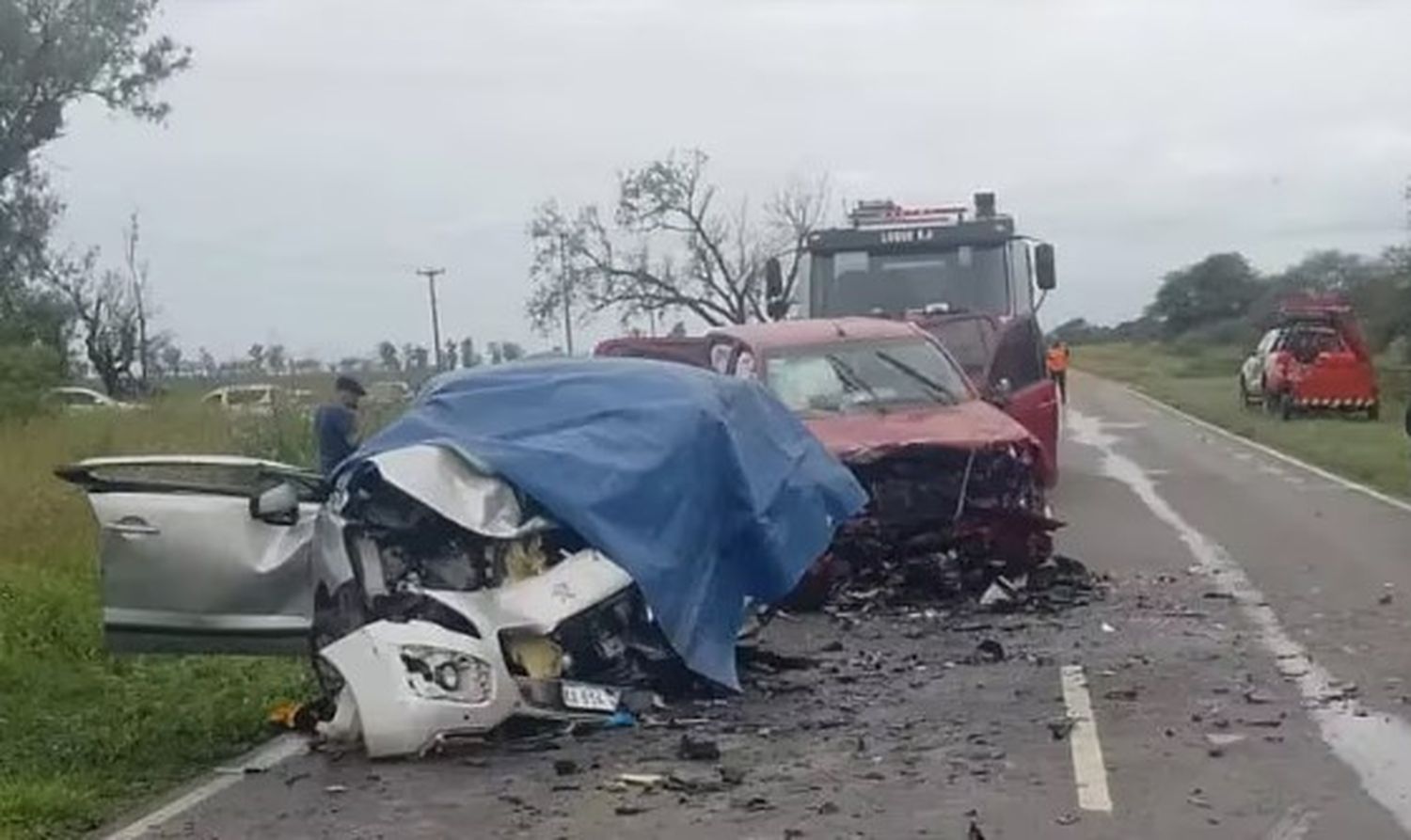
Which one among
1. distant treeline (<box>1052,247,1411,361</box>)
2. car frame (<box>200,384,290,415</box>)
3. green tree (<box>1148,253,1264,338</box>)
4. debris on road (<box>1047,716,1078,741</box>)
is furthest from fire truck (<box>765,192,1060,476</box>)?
green tree (<box>1148,253,1264,338</box>)

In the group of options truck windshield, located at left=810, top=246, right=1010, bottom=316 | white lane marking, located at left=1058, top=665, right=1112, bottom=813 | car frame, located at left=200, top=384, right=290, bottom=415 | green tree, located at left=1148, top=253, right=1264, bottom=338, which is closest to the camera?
white lane marking, located at left=1058, top=665, right=1112, bottom=813

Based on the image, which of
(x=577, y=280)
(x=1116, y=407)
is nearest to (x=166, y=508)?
(x=1116, y=407)

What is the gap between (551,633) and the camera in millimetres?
9562

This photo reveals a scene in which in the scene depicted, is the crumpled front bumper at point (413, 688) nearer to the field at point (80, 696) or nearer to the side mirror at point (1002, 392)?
the field at point (80, 696)

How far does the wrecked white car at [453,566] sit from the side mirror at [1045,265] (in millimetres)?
14115

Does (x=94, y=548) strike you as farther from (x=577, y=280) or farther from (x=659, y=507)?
(x=577, y=280)

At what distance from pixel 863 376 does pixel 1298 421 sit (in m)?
24.9

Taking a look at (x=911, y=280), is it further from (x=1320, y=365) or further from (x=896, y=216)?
(x=1320, y=365)

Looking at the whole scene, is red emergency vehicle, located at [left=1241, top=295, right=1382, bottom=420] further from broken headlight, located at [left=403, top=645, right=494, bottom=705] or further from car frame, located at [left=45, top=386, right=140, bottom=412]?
broken headlight, located at [left=403, top=645, right=494, bottom=705]

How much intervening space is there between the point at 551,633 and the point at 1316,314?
3245 centimetres

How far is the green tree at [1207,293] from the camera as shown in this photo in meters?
114

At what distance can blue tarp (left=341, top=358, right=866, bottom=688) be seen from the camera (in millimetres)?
10156

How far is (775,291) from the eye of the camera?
25.3 metres

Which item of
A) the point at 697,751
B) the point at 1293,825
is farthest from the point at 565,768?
the point at 1293,825
